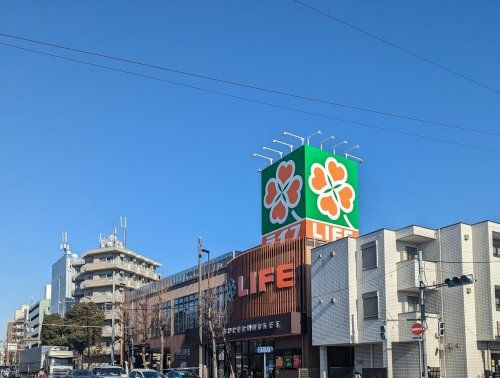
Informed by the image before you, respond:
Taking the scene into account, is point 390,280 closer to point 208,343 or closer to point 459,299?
point 459,299

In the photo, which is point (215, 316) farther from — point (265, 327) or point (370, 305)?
point (370, 305)

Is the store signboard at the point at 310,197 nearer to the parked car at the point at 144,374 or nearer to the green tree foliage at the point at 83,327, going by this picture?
the parked car at the point at 144,374

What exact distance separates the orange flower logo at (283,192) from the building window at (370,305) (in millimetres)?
11845

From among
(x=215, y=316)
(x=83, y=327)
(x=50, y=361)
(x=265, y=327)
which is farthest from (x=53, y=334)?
(x=265, y=327)

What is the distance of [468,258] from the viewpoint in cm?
3525

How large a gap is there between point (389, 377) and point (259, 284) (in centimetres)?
1298

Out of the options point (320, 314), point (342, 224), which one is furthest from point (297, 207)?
point (320, 314)

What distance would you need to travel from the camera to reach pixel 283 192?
162ft

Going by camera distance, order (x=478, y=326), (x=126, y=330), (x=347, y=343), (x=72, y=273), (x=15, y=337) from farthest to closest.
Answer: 1. (x=15, y=337)
2. (x=72, y=273)
3. (x=126, y=330)
4. (x=347, y=343)
5. (x=478, y=326)

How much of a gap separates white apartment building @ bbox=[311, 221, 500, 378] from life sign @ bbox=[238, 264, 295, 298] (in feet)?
11.0

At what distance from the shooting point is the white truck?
55.4 meters

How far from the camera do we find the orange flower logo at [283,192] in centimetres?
4822

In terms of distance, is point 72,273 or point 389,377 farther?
point 72,273

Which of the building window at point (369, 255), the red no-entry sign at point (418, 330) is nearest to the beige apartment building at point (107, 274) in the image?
the building window at point (369, 255)
